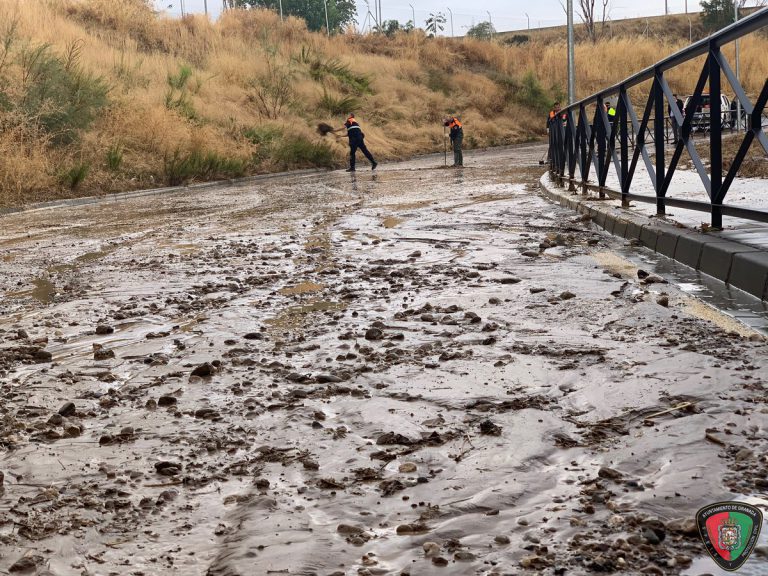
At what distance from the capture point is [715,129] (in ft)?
24.3

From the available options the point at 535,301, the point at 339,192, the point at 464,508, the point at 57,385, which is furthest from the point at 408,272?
the point at 339,192

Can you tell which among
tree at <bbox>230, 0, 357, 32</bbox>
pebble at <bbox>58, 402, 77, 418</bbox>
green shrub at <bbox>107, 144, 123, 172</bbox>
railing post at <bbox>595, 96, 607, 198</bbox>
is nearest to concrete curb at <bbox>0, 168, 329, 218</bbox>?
green shrub at <bbox>107, 144, 123, 172</bbox>

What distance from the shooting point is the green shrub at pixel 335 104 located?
42228 millimetres

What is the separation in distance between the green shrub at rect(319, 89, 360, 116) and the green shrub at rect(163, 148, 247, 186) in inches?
583

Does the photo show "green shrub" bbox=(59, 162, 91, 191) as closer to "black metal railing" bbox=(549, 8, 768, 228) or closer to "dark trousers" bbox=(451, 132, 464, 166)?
"dark trousers" bbox=(451, 132, 464, 166)

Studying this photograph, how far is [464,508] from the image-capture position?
9.39ft

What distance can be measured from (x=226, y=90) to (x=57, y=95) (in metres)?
13.3

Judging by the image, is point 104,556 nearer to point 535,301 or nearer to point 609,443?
point 609,443

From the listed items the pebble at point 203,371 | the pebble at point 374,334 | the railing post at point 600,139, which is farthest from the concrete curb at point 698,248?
the pebble at point 203,371

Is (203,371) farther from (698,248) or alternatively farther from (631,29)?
(631,29)

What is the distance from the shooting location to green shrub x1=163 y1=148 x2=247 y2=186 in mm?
24719

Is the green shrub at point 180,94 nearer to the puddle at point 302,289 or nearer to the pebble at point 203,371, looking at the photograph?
the puddle at point 302,289

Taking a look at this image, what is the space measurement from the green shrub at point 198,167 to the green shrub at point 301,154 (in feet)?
9.82

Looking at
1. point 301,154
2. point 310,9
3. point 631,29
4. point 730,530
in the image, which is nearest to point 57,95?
point 301,154
